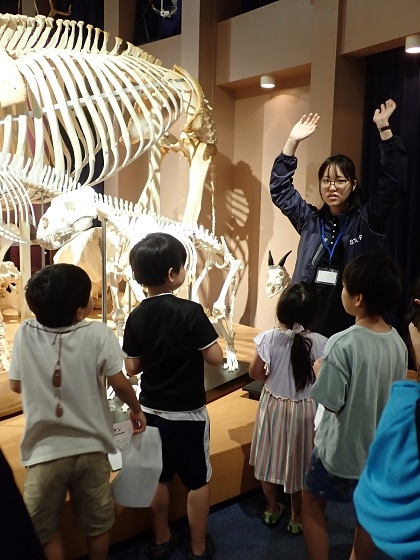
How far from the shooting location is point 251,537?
2273 millimetres

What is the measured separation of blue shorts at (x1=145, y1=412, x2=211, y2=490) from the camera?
6.34 feet

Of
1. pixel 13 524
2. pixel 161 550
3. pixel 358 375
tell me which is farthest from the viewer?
pixel 161 550

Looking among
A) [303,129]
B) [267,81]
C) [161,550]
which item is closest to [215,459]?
[161,550]

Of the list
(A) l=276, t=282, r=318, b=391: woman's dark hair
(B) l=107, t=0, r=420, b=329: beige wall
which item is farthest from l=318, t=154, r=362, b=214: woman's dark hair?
(B) l=107, t=0, r=420, b=329: beige wall

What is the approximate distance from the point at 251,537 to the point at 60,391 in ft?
3.75

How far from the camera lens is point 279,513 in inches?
93.8

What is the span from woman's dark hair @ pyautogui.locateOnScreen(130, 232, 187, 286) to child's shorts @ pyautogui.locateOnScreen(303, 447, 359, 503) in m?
0.78

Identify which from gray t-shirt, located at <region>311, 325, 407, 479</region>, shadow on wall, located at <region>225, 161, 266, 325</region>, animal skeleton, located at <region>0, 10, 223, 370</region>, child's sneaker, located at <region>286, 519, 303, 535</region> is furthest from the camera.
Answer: shadow on wall, located at <region>225, 161, 266, 325</region>

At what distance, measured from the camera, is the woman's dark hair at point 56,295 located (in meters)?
1.62

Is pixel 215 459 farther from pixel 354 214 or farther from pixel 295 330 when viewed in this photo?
pixel 354 214

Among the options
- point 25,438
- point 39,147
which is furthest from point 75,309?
point 39,147

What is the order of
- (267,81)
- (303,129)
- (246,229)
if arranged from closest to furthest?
(303,129)
(267,81)
(246,229)

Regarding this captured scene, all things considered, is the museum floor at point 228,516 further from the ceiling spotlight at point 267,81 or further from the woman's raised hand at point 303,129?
the ceiling spotlight at point 267,81

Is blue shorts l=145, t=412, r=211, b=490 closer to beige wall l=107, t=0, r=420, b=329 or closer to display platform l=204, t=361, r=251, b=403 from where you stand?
display platform l=204, t=361, r=251, b=403
